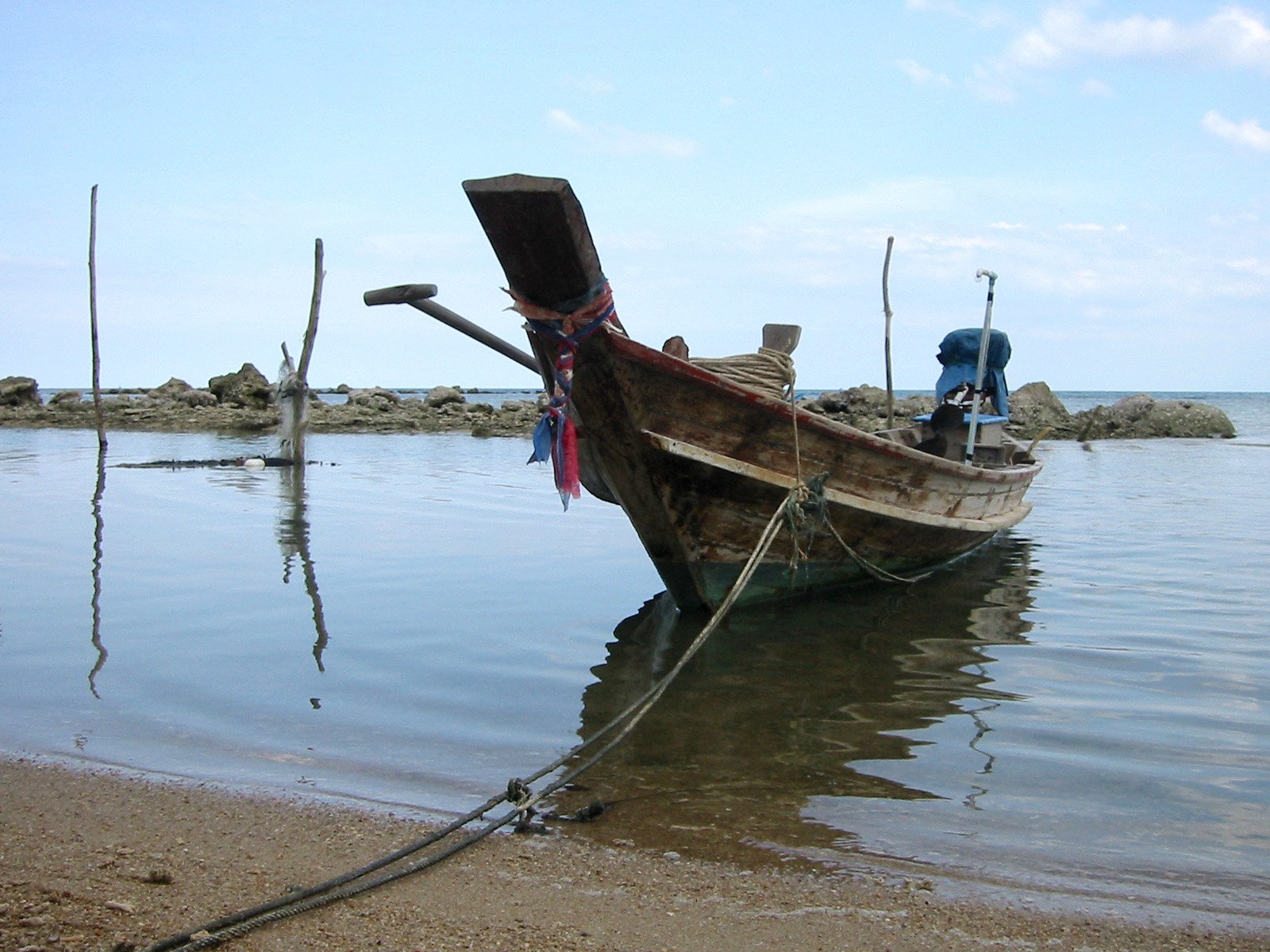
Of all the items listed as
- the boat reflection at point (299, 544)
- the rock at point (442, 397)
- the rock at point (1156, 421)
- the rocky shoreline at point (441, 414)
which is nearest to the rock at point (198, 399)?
the rocky shoreline at point (441, 414)

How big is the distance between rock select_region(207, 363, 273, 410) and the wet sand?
3535cm

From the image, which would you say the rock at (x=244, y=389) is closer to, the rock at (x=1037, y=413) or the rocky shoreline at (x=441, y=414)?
the rocky shoreline at (x=441, y=414)

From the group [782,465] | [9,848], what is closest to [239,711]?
[9,848]

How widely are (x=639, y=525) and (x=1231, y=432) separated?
34.8m

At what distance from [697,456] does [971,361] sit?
5.21 metres

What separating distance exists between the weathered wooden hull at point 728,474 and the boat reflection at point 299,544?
86.7 inches

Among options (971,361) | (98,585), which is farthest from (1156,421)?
(98,585)

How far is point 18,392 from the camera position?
39531 mm

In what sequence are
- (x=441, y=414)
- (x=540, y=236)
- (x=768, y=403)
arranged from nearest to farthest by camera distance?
(x=540, y=236)
(x=768, y=403)
(x=441, y=414)

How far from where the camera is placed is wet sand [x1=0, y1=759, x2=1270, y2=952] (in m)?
2.95

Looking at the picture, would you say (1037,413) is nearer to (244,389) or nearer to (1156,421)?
(1156,421)

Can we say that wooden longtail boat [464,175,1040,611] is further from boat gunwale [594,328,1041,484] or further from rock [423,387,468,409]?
rock [423,387,468,409]

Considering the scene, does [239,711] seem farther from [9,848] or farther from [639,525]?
[639,525]

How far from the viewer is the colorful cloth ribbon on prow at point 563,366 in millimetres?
5406
